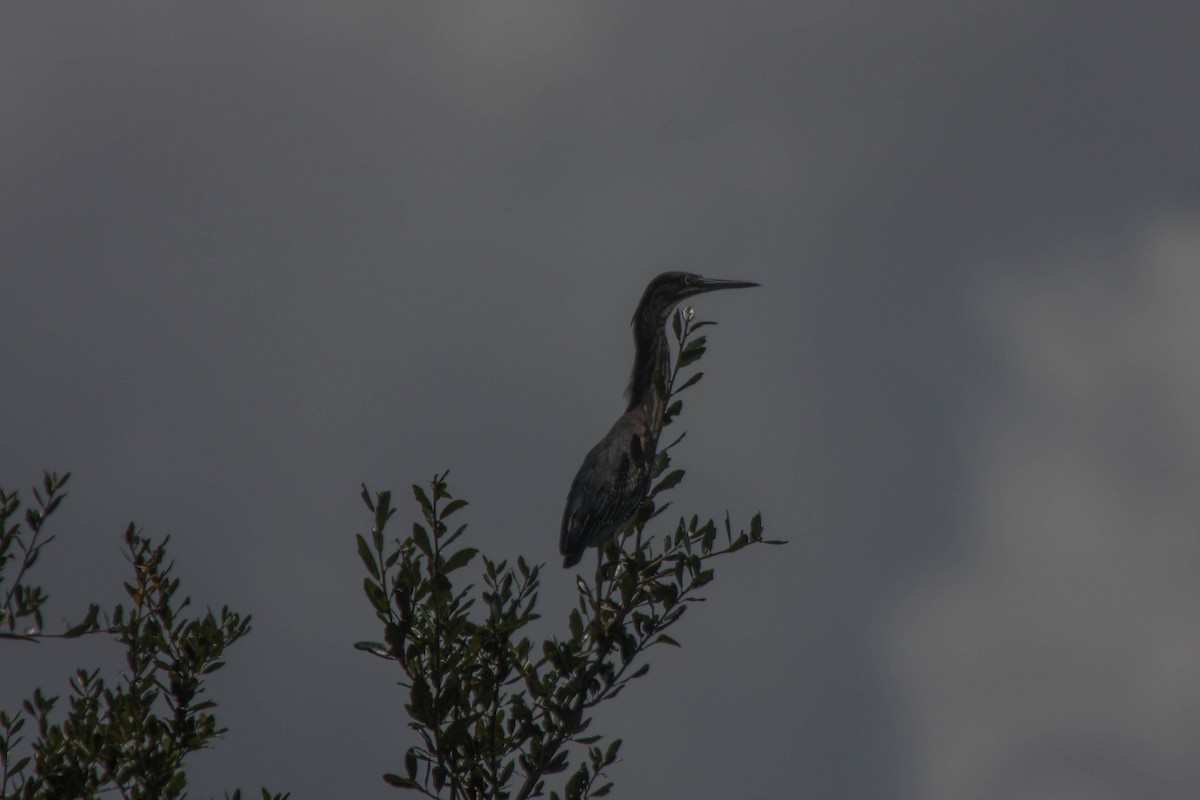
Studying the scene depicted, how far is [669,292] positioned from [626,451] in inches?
74.9

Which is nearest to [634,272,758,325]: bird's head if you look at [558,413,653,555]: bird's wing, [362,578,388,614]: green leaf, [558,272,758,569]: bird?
[558,272,758,569]: bird

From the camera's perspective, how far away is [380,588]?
17.4ft

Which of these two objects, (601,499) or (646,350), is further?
(646,350)

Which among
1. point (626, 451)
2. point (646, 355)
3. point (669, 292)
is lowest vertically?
point (626, 451)

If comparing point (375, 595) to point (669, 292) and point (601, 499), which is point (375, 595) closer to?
point (601, 499)

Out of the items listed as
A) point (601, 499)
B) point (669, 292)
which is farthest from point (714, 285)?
point (601, 499)

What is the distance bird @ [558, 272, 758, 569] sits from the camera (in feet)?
31.2

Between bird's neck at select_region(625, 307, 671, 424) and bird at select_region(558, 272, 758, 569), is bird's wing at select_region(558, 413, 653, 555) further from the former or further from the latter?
bird's neck at select_region(625, 307, 671, 424)

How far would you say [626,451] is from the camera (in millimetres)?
9852

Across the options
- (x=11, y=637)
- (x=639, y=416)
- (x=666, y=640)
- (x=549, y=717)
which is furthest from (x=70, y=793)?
(x=639, y=416)

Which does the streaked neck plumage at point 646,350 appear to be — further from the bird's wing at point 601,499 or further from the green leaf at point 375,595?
the green leaf at point 375,595

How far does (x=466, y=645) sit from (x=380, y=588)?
482 millimetres

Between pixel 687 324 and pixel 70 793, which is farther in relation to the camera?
pixel 687 324

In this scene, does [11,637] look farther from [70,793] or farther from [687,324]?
[687,324]
